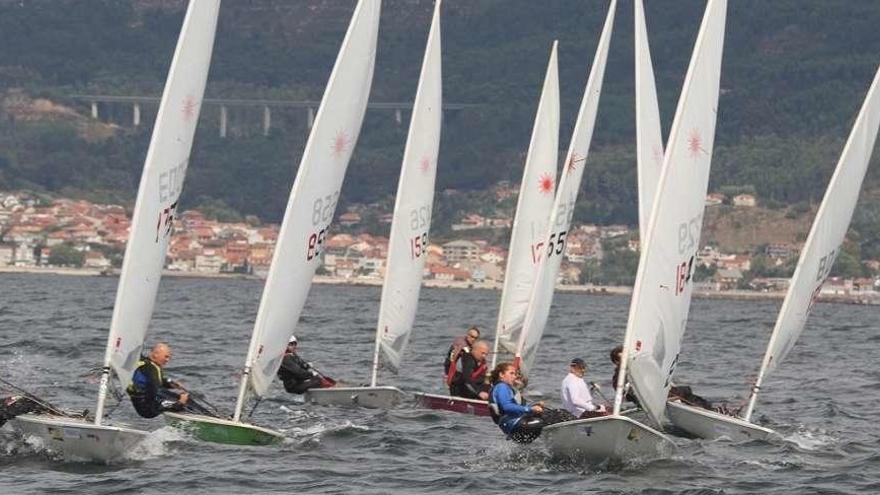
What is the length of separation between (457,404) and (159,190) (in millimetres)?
8850

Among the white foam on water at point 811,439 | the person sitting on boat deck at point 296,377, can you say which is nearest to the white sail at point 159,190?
the person sitting on boat deck at point 296,377

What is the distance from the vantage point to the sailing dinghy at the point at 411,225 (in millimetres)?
40469

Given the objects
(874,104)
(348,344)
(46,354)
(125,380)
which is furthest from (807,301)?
(348,344)

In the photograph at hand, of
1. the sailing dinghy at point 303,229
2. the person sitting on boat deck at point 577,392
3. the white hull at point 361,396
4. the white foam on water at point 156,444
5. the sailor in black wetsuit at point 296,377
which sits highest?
the sailing dinghy at point 303,229

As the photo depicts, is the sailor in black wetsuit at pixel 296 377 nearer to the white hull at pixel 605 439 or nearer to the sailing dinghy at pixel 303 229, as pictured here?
the sailing dinghy at pixel 303 229

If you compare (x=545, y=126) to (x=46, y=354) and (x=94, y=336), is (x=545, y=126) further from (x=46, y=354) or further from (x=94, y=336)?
(x=94, y=336)

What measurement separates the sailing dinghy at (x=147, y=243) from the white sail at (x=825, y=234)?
872 cm

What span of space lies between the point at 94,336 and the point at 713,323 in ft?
165

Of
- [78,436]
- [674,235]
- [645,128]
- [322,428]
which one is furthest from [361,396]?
[674,235]

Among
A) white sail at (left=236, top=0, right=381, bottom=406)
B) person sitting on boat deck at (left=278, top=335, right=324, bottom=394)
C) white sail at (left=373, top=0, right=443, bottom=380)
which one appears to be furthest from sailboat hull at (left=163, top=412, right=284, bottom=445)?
white sail at (left=373, top=0, right=443, bottom=380)

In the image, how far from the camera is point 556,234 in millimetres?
41594

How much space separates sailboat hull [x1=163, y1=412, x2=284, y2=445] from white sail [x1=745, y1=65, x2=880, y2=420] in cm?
706

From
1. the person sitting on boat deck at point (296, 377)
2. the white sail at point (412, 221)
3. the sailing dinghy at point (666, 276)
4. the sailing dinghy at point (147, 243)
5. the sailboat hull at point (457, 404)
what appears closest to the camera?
the sailing dinghy at point (666, 276)

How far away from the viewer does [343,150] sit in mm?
32406
